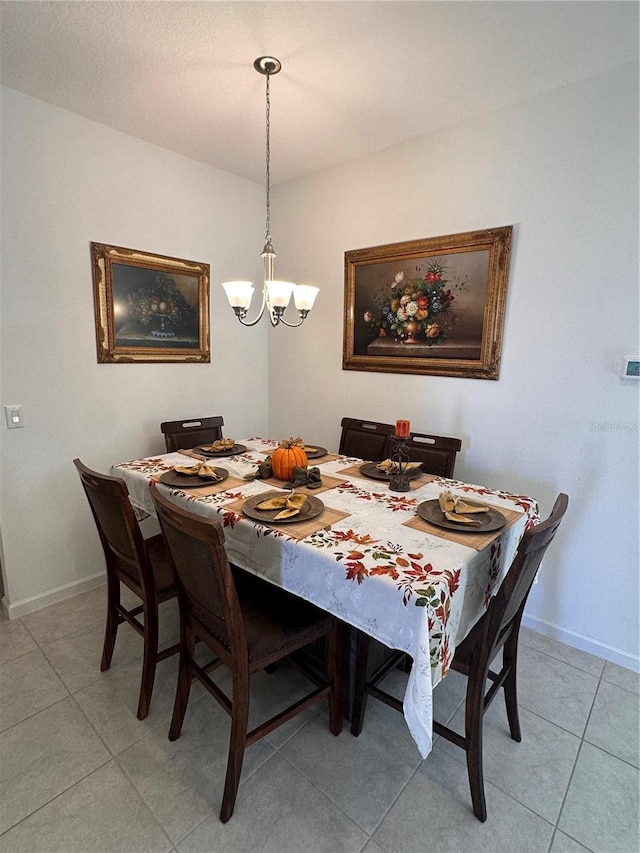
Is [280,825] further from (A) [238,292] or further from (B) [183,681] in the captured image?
(A) [238,292]

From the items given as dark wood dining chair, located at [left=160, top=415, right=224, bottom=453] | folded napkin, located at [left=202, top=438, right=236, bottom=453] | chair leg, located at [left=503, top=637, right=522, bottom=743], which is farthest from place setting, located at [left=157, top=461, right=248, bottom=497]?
chair leg, located at [left=503, top=637, right=522, bottom=743]

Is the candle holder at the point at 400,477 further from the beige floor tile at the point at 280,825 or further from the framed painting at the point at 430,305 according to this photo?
the beige floor tile at the point at 280,825

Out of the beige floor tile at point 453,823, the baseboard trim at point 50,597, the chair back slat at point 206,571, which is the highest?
the chair back slat at point 206,571

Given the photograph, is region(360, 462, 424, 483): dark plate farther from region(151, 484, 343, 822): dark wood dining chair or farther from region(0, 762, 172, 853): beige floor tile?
region(0, 762, 172, 853): beige floor tile

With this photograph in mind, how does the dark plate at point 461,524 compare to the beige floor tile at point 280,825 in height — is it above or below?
above

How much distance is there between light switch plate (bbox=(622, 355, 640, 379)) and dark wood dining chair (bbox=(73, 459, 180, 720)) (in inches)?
82.4

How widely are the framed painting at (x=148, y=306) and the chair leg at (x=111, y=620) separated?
4.28ft

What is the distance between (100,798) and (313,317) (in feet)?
8.97

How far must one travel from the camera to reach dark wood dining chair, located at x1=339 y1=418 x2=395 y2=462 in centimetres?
249

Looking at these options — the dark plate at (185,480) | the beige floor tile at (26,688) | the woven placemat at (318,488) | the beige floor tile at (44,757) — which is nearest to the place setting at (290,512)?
the woven placemat at (318,488)

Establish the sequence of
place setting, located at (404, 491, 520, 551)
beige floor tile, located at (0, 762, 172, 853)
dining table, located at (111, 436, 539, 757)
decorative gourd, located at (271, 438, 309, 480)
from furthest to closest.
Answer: decorative gourd, located at (271, 438, 309, 480) → place setting, located at (404, 491, 520, 551) → beige floor tile, located at (0, 762, 172, 853) → dining table, located at (111, 436, 539, 757)

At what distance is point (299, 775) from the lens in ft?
4.77

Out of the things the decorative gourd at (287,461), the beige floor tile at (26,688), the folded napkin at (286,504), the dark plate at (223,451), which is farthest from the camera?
the dark plate at (223,451)

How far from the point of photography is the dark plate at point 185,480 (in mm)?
1780
